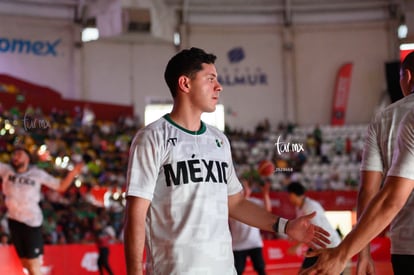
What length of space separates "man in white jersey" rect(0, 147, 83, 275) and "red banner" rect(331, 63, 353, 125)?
1762 cm

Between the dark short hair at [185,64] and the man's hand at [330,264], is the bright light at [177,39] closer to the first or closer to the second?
the dark short hair at [185,64]

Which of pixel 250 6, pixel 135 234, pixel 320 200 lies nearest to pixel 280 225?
pixel 135 234

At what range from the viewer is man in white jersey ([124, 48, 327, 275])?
3609 mm

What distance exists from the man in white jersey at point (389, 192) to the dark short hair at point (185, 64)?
Result: 1.05 metres

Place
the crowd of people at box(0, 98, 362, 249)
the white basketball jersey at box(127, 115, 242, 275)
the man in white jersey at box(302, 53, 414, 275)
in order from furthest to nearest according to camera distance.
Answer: the crowd of people at box(0, 98, 362, 249)
the white basketball jersey at box(127, 115, 242, 275)
the man in white jersey at box(302, 53, 414, 275)

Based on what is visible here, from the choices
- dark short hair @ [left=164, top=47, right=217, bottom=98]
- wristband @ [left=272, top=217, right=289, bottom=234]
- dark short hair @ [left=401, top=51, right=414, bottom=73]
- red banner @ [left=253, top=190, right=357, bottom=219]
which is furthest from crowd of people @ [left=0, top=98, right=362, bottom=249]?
dark short hair @ [left=401, top=51, right=414, bottom=73]

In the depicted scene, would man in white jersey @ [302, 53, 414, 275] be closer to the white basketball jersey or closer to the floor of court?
the white basketball jersey

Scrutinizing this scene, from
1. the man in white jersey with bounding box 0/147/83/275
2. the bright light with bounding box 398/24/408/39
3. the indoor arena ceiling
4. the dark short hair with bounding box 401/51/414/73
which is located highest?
the indoor arena ceiling

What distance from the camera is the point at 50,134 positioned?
17797 millimetres

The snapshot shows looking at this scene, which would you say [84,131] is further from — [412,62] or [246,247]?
[412,62]

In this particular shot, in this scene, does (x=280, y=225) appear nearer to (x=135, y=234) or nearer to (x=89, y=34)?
(x=135, y=234)

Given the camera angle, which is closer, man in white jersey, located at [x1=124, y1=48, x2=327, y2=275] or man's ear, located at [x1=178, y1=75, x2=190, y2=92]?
man in white jersey, located at [x1=124, y1=48, x2=327, y2=275]

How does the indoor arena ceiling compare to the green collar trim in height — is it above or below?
above

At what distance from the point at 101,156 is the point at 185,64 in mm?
16354
